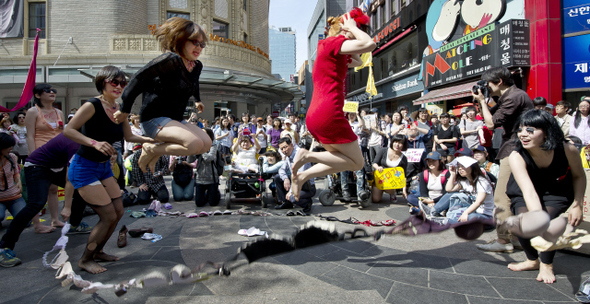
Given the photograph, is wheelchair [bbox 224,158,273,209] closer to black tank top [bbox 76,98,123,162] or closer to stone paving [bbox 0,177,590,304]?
stone paving [bbox 0,177,590,304]

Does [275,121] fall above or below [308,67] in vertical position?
below

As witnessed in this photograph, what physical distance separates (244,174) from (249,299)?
4117 millimetres

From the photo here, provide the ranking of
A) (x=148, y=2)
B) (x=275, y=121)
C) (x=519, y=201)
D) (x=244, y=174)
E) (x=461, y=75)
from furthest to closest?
1. (x=148, y=2)
2. (x=461, y=75)
3. (x=275, y=121)
4. (x=244, y=174)
5. (x=519, y=201)

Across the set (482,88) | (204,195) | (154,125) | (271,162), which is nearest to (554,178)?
(482,88)

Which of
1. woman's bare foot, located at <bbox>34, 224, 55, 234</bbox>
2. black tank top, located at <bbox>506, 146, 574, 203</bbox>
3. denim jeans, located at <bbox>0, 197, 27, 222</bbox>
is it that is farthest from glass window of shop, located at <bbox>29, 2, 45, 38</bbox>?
black tank top, located at <bbox>506, 146, 574, 203</bbox>

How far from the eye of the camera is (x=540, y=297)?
267 centimetres

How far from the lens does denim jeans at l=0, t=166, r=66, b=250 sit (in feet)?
11.5

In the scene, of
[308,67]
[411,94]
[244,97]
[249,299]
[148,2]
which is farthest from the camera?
[308,67]

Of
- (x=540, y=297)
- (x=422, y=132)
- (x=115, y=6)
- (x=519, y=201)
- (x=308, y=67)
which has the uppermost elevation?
(x=308, y=67)

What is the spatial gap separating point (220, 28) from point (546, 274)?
1141 inches

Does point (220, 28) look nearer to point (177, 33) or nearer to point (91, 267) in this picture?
point (177, 33)

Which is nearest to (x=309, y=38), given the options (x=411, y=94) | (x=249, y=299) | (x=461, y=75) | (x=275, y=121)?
(x=411, y=94)

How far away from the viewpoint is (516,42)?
1170cm

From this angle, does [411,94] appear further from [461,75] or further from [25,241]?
[25,241]
